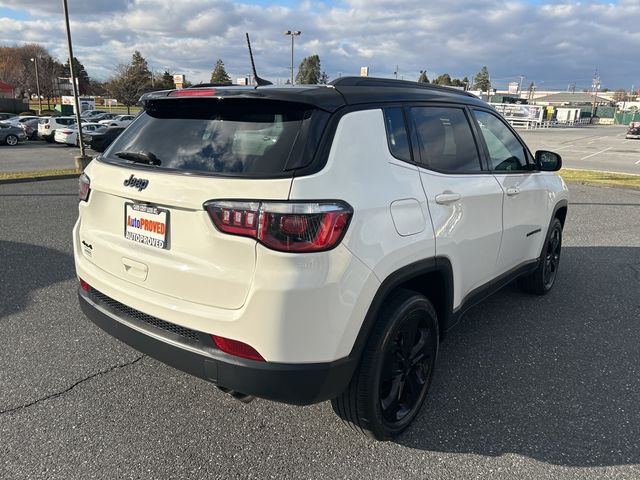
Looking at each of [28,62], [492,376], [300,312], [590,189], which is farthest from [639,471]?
[28,62]

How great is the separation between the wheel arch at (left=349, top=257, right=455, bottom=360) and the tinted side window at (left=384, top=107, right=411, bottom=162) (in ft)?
1.84

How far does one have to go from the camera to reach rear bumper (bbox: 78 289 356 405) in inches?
83.1

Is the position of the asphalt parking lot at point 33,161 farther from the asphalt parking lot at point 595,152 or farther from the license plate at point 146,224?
the asphalt parking lot at point 595,152

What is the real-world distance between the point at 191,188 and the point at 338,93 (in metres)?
0.82

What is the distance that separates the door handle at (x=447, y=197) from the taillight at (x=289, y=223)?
823 mm

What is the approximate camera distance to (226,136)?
2.33 m

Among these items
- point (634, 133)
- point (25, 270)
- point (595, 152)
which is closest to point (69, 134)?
point (25, 270)

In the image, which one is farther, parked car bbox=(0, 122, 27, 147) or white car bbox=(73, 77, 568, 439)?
parked car bbox=(0, 122, 27, 147)

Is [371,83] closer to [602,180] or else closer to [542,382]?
[542,382]

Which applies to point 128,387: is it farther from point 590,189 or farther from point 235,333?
point 590,189

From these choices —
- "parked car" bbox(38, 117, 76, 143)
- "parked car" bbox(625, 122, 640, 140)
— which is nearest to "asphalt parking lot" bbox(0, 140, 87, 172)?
"parked car" bbox(38, 117, 76, 143)

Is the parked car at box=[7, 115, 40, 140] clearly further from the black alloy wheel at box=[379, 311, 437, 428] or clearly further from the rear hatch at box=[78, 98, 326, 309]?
the black alloy wheel at box=[379, 311, 437, 428]

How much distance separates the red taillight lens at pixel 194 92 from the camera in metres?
2.45

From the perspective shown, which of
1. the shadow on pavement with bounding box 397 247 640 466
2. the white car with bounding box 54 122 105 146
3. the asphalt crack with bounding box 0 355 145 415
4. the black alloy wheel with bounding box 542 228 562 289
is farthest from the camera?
the white car with bounding box 54 122 105 146
